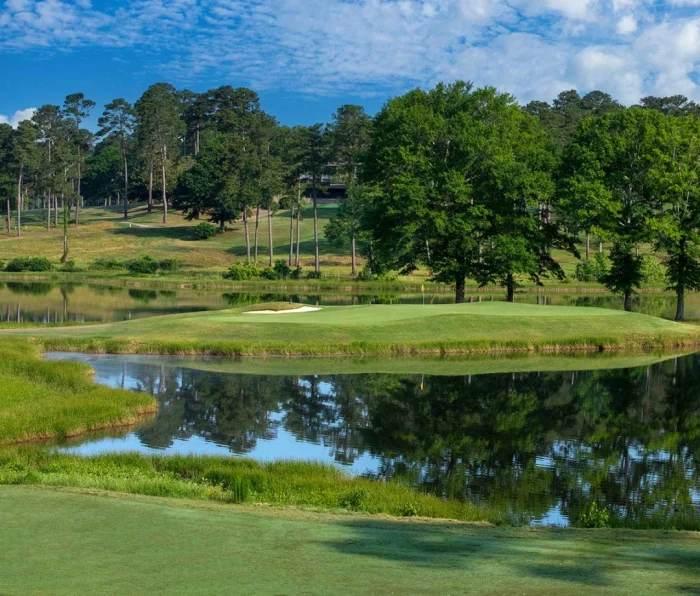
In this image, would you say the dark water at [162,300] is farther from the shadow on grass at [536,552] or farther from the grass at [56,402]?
the shadow on grass at [536,552]

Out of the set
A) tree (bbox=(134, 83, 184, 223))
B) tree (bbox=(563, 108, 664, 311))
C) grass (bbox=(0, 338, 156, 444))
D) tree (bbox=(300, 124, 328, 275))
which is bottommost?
grass (bbox=(0, 338, 156, 444))

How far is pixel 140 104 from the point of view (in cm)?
16362

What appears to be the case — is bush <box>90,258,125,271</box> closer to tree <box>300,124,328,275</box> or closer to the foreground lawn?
tree <box>300,124,328,275</box>

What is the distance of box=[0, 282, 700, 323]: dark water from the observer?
63719mm

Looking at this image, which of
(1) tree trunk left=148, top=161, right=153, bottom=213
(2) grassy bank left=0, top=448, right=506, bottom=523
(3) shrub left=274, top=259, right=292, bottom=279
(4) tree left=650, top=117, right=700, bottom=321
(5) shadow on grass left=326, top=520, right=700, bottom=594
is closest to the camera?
(5) shadow on grass left=326, top=520, right=700, bottom=594

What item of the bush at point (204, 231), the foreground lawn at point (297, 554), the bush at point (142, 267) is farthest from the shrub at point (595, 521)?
the bush at point (204, 231)

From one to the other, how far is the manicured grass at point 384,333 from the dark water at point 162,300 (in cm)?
1498

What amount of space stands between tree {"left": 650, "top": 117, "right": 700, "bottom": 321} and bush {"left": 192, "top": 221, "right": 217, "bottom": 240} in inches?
3339

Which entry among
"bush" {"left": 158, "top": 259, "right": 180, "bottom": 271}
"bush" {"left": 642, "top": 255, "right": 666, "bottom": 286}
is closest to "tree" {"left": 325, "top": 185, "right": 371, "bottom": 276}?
"bush" {"left": 158, "top": 259, "right": 180, "bottom": 271}

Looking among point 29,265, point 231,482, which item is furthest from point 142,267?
point 231,482

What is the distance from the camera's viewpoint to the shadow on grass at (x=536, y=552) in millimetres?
9844

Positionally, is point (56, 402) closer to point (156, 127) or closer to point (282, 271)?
point (282, 271)

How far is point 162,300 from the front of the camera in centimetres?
7644

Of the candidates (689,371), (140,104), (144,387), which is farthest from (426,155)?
(140,104)
